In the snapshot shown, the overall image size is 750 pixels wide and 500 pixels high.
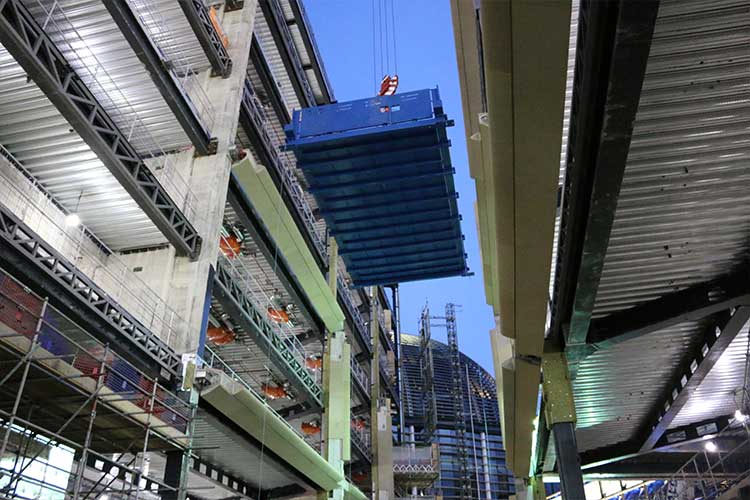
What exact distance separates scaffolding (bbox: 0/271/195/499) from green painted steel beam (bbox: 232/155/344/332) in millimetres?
6990

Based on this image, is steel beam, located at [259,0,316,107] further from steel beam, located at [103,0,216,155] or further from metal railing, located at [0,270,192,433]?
metal railing, located at [0,270,192,433]

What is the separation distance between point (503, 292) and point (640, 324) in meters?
3.85

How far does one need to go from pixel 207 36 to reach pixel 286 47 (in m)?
8.66

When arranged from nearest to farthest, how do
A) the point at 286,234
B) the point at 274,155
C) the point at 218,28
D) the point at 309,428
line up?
the point at 218,28
the point at 286,234
the point at 274,155
the point at 309,428

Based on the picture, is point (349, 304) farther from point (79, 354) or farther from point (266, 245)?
point (79, 354)

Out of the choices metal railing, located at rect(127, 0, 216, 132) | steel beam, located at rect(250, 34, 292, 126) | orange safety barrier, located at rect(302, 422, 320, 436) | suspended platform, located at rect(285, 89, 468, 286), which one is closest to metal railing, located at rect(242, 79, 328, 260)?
steel beam, located at rect(250, 34, 292, 126)

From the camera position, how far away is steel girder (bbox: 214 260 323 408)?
16850mm

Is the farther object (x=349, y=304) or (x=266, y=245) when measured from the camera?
(x=349, y=304)

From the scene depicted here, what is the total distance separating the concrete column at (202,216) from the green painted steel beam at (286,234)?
858mm

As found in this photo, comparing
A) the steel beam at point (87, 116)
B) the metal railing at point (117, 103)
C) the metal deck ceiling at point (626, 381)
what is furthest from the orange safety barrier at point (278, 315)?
the metal deck ceiling at point (626, 381)

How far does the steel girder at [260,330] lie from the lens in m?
16.9

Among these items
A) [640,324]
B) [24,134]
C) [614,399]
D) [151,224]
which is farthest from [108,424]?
[614,399]

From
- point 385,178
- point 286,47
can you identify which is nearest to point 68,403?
point 385,178

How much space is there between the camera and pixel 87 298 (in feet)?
36.7
